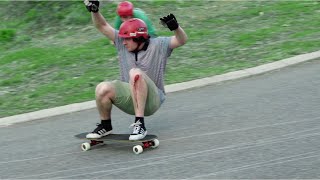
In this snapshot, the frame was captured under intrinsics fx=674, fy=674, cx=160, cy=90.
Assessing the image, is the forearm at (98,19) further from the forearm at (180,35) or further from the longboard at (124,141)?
the longboard at (124,141)

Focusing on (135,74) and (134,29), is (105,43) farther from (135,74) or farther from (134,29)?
(135,74)

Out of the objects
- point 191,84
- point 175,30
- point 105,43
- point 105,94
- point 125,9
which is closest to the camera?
point 175,30

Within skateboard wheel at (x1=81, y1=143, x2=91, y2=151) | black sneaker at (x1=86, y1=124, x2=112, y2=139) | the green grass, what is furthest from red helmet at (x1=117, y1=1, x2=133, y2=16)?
the green grass

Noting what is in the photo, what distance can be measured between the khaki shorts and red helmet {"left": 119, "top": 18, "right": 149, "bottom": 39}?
0.42 metres

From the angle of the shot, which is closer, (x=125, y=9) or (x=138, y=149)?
(x=138, y=149)

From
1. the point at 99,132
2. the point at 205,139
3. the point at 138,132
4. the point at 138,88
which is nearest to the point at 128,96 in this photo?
the point at 138,88

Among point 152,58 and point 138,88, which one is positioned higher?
point 152,58

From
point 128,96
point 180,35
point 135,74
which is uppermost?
point 180,35

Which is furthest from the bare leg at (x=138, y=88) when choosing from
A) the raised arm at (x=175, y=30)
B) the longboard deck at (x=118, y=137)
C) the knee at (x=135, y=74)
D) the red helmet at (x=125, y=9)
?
the red helmet at (x=125, y=9)

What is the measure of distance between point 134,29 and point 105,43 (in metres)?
5.13

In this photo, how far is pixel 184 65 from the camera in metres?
9.77

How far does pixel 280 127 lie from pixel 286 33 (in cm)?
442

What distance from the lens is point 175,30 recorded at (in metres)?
6.15

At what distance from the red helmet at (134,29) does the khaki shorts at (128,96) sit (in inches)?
16.5
